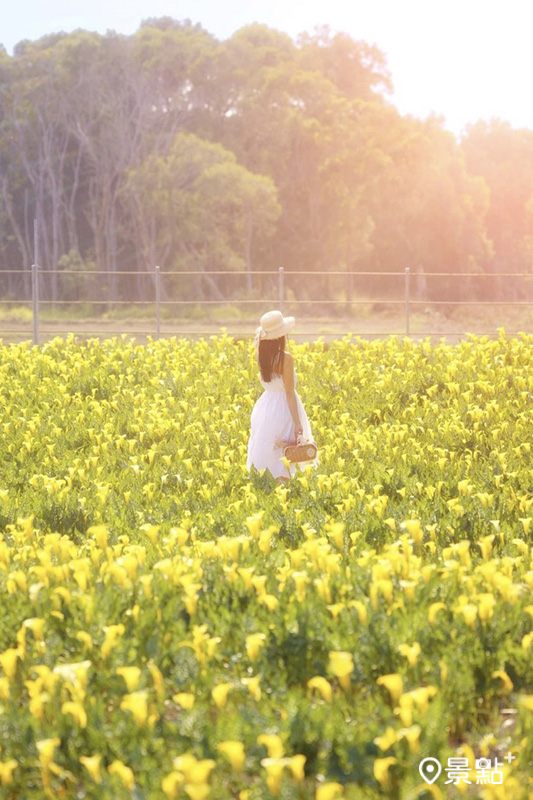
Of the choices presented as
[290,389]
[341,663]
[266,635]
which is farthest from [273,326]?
[341,663]

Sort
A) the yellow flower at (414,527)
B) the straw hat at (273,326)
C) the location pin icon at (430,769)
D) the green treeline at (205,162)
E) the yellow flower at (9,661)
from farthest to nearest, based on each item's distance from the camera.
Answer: the green treeline at (205,162)
the straw hat at (273,326)
the yellow flower at (414,527)
the yellow flower at (9,661)
the location pin icon at (430,769)

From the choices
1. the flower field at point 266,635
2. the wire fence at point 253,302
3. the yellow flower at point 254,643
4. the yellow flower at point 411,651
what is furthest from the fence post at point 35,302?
the yellow flower at point 411,651

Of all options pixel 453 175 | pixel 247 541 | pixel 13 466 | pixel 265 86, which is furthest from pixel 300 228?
pixel 247 541

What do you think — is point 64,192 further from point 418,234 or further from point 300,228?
point 418,234

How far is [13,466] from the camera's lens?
8781mm

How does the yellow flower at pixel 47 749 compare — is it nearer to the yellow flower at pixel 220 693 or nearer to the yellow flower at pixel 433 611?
the yellow flower at pixel 220 693

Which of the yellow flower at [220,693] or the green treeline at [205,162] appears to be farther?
the green treeline at [205,162]

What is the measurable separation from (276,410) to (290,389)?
0.24 meters

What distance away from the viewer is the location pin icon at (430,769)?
347cm

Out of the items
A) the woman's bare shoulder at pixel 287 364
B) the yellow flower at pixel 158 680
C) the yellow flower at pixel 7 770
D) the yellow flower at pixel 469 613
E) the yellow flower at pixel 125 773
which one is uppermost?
the woman's bare shoulder at pixel 287 364

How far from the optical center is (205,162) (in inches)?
1614

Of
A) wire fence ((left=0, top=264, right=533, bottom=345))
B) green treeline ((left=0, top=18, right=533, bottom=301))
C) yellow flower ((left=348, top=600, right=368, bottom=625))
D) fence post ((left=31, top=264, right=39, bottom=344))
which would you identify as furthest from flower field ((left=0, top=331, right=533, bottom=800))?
green treeline ((left=0, top=18, right=533, bottom=301))

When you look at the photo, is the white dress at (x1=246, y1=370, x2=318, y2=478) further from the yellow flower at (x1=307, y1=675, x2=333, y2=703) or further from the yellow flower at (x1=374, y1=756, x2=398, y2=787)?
the yellow flower at (x1=374, y1=756, x2=398, y2=787)

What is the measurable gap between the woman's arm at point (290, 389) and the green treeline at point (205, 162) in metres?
32.5
